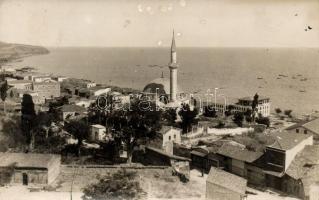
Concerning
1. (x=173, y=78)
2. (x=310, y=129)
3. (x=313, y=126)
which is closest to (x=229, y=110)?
(x=173, y=78)

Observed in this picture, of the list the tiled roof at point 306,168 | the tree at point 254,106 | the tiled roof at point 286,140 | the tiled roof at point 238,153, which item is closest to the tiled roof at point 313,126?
the tiled roof at point 286,140

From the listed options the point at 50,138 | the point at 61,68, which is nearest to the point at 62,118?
the point at 50,138

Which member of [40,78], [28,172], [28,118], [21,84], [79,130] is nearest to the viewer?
[28,172]

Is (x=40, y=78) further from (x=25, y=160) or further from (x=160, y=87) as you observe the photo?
Answer: (x=25, y=160)

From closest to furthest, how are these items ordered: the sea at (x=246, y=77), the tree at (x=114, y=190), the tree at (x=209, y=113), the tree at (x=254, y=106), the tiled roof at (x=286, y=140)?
the tree at (x=114, y=190)
the tiled roof at (x=286, y=140)
the tree at (x=254, y=106)
the tree at (x=209, y=113)
the sea at (x=246, y=77)

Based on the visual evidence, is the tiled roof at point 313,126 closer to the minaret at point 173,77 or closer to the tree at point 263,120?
the tree at point 263,120
